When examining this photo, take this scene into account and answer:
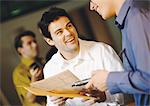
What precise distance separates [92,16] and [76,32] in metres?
0.08

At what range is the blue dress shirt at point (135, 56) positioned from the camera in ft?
2.56

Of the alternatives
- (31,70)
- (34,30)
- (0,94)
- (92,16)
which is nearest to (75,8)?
(92,16)

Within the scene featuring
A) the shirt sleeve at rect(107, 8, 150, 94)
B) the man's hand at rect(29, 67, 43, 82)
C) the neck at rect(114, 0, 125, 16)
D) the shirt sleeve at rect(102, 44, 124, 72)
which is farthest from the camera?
the man's hand at rect(29, 67, 43, 82)

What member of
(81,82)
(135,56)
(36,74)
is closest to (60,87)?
(81,82)

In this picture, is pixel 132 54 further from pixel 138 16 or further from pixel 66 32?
pixel 66 32

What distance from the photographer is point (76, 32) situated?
1.07 m

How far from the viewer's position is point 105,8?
94 centimetres

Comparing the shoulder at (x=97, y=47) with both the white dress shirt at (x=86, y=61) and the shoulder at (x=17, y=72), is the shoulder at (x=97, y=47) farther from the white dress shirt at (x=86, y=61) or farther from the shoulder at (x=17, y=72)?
the shoulder at (x=17, y=72)

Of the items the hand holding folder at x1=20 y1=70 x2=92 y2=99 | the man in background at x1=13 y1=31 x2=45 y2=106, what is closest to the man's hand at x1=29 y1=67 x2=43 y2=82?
the man in background at x1=13 y1=31 x2=45 y2=106

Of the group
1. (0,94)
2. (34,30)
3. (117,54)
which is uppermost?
(34,30)

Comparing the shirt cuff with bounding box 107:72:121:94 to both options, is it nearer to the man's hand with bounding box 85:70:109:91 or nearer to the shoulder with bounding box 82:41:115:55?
the man's hand with bounding box 85:70:109:91

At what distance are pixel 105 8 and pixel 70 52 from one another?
22cm

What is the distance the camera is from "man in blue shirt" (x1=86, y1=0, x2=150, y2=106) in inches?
30.8

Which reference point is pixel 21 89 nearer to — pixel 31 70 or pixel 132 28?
pixel 31 70
